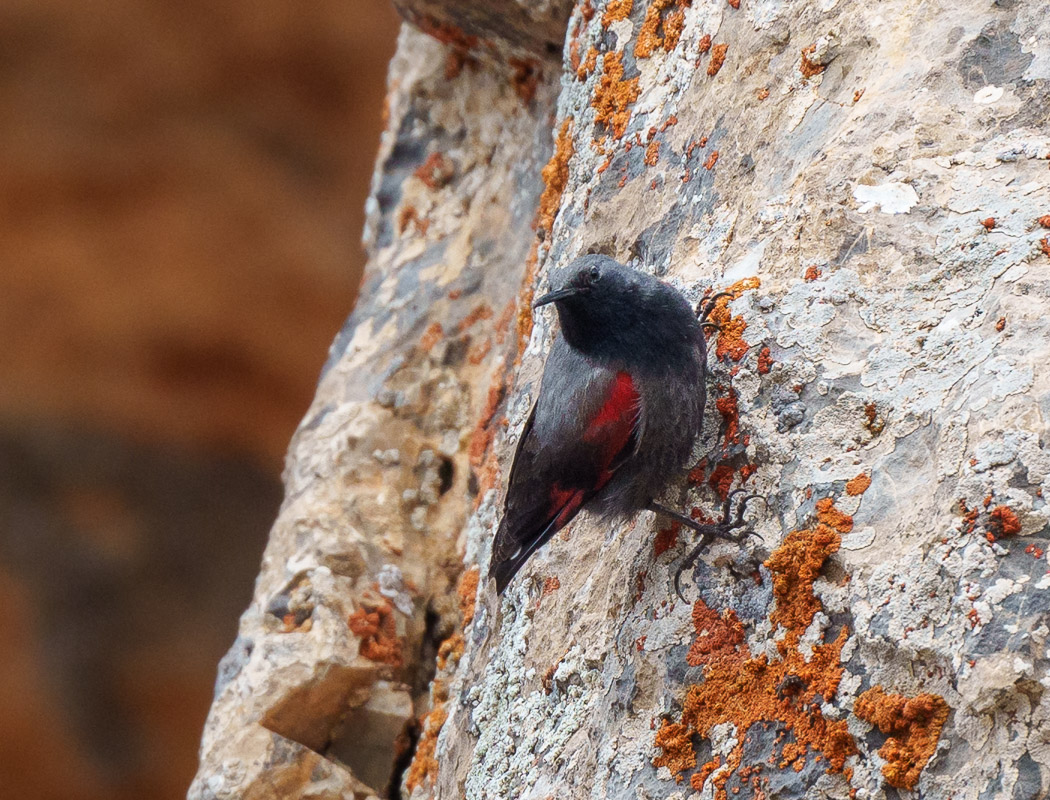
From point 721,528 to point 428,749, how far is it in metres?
1.55

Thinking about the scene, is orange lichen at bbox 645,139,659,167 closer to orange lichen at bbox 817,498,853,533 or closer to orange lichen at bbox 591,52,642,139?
orange lichen at bbox 591,52,642,139

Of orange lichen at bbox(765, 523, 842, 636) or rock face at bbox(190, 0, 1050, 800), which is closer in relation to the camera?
rock face at bbox(190, 0, 1050, 800)

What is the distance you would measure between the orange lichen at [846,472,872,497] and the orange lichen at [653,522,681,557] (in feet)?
1.62

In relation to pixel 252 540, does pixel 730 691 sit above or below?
above

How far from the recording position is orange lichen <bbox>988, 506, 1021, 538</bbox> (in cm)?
196

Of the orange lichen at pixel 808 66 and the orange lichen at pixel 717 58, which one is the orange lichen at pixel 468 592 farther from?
the orange lichen at pixel 808 66

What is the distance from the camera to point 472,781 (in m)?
3.04

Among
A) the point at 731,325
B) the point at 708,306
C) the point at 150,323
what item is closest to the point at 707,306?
the point at 708,306

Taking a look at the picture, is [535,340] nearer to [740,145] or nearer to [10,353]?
[740,145]

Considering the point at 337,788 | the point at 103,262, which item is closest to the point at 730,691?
the point at 337,788

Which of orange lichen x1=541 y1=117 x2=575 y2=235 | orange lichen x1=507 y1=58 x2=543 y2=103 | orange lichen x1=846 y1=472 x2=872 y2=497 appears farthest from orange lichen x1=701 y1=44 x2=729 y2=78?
orange lichen x1=507 y1=58 x2=543 y2=103

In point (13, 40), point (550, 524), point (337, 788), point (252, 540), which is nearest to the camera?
point (550, 524)

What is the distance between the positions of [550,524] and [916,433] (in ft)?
3.17

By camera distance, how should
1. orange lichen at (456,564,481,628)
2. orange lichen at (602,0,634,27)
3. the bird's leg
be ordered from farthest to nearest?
orange lichen at (456,564,481,628), orange lichen at (602,0,634,27), the bird's leg
